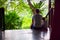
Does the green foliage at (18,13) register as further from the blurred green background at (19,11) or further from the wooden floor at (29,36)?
the wooden floor at (29,36)

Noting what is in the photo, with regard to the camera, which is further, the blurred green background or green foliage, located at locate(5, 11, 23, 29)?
the blurred green background

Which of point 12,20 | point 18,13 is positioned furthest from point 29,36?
point 18,13

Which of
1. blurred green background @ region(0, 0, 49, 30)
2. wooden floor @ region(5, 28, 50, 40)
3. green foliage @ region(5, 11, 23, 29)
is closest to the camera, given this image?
wooden floor @ region(5, 28, 50, 40)

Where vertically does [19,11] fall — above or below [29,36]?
above

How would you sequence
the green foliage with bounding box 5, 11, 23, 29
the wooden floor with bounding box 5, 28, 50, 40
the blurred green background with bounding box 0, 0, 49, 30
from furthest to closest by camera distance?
the blurred green background with bounding box 0, 0, 49, 30, the green foliage with bounding box 5, 11, 23, 29, the wooden floor with bounding box 5, 28, 50, 40

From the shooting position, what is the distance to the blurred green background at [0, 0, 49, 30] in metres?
7.90

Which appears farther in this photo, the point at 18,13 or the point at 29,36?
the point at 18,13

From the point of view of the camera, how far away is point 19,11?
8258 millimetres

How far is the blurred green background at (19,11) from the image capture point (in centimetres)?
790

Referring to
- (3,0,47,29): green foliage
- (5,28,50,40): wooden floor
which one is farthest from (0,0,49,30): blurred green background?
(5,28,50,40): wooden floor

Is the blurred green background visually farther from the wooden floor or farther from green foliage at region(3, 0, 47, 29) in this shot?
the wooden floor

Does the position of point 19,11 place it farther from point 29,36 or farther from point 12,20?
point 29,36

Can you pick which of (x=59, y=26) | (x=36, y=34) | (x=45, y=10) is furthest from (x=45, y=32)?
(x=45, y=10)

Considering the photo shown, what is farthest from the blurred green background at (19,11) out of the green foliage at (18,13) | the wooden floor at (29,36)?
the wooden floor at (29,36)
